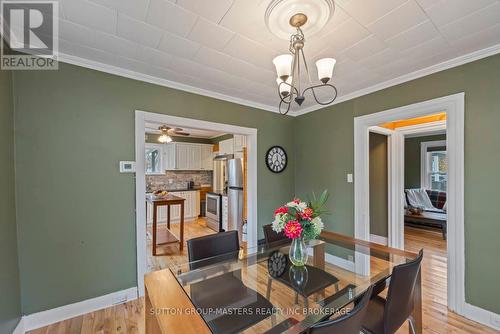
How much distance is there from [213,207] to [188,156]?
1.86 meters

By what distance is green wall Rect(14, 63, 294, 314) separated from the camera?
1781 mm

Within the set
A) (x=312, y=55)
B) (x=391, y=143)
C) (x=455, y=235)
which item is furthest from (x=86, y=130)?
(x=391, y=143)

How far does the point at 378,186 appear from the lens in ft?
12.3

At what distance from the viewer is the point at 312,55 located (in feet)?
6.13

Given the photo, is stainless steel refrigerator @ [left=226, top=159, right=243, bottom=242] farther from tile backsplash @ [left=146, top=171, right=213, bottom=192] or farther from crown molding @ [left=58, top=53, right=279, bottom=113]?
tile backsplash @ [left=146, top=171, right=213, bottom=192]

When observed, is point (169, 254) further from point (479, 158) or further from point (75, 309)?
point (479, 158)

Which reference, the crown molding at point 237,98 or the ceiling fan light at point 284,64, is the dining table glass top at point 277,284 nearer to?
the ceiling fan light at point 284,64

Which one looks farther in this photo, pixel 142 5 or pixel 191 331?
pixel 142 5

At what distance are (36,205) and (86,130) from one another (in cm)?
76

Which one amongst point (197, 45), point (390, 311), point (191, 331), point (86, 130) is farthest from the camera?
point (86, 130)

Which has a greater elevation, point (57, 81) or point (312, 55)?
point (312, 55)

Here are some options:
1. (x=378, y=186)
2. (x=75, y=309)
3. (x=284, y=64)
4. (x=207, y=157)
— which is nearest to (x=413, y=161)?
(x=378, y=186)

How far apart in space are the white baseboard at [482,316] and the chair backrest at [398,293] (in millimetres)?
1295

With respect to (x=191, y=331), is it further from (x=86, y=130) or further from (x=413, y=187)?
(x=413, y=187)
